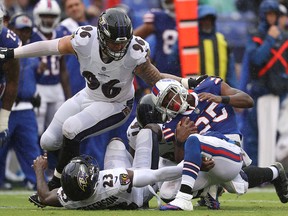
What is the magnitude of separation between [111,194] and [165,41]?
4829 millimetres

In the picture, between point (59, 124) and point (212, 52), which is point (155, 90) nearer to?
point (59, 124)

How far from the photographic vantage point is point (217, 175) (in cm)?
833

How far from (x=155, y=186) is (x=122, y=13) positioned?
4.62ft

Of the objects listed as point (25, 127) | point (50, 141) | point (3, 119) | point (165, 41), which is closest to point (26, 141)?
point (25, 127)

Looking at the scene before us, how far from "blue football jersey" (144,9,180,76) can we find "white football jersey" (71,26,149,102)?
139 inches

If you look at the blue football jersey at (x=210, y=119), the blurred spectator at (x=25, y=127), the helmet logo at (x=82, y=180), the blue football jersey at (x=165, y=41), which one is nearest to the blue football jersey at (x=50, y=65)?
the blurred spectator at (x=25, y=127)

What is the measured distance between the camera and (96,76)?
8906mm

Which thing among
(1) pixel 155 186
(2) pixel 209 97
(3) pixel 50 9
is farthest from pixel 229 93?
(3) pixel 50 9

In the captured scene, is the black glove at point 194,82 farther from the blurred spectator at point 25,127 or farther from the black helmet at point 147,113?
the blurred spectator at point 25,127

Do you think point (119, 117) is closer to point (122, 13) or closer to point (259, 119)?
point (122, 13)

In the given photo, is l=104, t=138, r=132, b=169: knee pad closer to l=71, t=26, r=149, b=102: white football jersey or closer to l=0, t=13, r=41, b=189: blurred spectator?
l=71, t=26, r=149, b=102: white football jersey

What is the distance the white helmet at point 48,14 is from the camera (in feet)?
41.5

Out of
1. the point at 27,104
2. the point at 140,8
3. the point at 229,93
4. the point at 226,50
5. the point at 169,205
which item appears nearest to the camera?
the point at 169,205

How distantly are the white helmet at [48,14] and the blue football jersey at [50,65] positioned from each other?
0.09m
